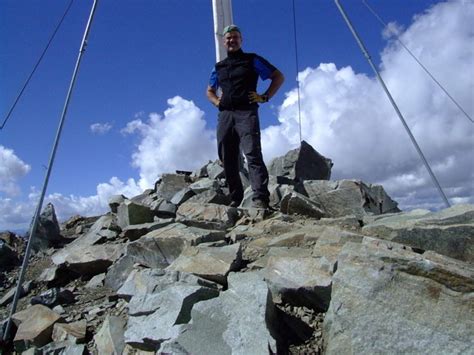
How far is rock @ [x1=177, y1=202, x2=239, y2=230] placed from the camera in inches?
277

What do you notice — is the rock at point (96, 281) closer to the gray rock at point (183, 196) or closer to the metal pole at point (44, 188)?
the metal pole at point (44, 188)

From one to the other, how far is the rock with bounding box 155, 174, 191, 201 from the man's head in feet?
14.6

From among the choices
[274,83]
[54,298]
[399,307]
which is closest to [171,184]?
[274,83]

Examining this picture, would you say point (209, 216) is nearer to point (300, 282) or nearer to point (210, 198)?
point (210, 198)

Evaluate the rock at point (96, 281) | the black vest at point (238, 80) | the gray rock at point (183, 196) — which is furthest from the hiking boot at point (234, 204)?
the rock at point (96, 281)

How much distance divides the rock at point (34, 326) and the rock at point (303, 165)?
7.54 m

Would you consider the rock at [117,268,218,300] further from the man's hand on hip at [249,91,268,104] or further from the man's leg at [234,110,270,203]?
the man's hand on hip at [249,91,268,104]

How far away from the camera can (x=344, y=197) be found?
347 inches

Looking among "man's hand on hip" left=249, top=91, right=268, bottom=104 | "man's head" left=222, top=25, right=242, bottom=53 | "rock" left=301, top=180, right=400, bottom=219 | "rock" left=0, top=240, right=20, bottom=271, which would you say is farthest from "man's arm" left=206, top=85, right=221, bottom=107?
"rock" left=0, top=240, right=20, bottom=271

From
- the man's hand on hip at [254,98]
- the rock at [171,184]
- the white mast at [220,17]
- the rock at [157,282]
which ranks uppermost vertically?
the white mast at [220,17]

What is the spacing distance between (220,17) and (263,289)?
8.42 metres

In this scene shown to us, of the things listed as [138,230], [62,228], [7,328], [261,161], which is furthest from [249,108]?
[62,228]

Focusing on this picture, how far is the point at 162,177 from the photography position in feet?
37.9

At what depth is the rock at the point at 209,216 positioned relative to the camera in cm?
703
